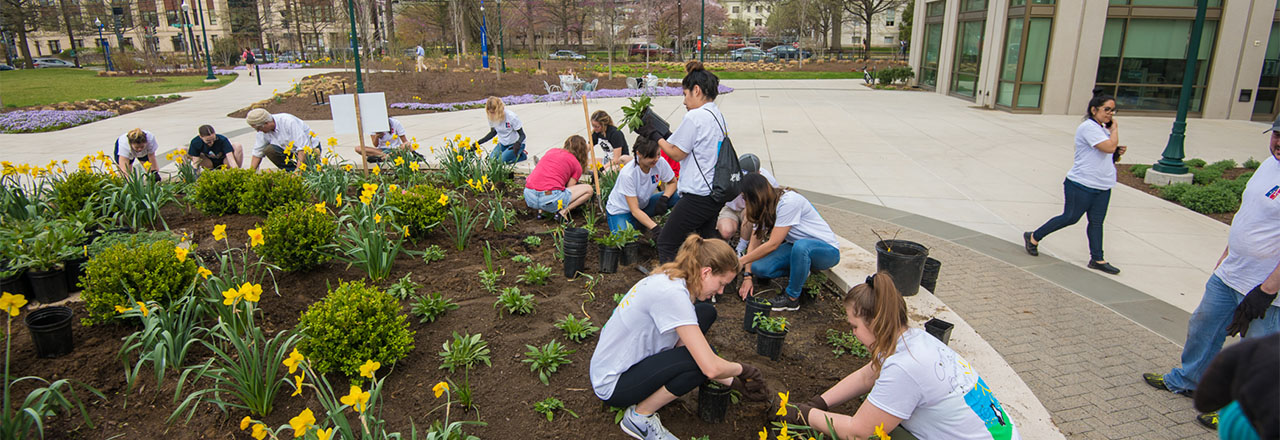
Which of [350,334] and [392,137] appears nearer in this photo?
[350,334]

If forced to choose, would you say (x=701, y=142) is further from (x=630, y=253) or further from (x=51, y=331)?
(x=51, y=331)

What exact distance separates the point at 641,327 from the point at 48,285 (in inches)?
152

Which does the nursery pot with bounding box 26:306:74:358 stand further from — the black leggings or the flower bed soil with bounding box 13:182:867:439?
the black leggings

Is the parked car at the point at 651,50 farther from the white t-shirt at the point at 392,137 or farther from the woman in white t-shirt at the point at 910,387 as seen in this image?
Answer: the woman in white t-shirt at the point at 910,387

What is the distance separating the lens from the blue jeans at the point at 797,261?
421 centimetres

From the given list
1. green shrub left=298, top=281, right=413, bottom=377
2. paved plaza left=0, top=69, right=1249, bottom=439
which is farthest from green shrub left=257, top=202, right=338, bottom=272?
paved plaza left=0, top=69, right=1249, bottom=439

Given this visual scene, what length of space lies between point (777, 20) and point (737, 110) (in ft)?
132

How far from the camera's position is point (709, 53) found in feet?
147

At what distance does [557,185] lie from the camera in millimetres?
5699

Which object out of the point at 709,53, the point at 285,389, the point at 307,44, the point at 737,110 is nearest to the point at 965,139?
the point at 737,110

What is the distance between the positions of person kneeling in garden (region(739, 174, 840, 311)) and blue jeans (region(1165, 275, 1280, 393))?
186cm

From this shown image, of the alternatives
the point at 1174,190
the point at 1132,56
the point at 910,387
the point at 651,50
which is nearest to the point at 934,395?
the point at 910,387

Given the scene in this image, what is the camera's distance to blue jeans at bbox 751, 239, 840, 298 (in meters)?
4.21

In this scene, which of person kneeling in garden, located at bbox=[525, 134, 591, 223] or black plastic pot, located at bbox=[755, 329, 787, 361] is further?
person kneeling in garden, located at bbox=[525, 134, 591, 223]
